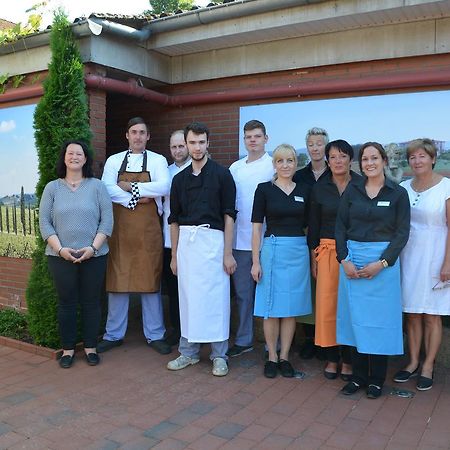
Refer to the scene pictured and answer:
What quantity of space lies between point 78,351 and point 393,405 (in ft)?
9.57

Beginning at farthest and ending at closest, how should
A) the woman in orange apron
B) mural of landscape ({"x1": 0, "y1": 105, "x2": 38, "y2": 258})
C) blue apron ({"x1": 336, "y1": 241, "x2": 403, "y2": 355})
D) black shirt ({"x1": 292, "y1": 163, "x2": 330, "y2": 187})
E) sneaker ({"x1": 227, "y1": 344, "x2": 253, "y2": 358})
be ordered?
mural of landscape ({"x1": 0, "y1": 105, "x2": 38, "y2": 258}) < sneaker ({"x1": 227, "y1": 344, "x2": 253, "y2": 358}) < black shirt ({"x1": 292, "y1": 163, "x2": 330, "y2": 187}) < the woman in orange apron < blue apron ({"x1": 336, "y1": 241, "x2": 403, "y2": 355})

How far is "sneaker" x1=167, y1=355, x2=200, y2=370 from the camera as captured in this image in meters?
4.55

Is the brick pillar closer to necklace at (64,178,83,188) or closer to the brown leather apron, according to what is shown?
the brown leather apron

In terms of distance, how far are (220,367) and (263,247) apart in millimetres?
1087

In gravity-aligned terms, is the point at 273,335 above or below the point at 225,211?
below

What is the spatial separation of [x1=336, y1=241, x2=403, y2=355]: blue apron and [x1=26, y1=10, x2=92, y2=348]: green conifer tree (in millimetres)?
2821

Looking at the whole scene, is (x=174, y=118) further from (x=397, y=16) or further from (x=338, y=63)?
(x=397, y=16)

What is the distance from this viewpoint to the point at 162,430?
3.45 meters

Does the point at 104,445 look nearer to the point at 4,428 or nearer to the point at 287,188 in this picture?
the point at 4,428

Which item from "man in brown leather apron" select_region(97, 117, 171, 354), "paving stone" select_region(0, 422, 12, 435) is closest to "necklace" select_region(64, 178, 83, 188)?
"man in brown leather apron" select_region(97, 117, 171, 354)

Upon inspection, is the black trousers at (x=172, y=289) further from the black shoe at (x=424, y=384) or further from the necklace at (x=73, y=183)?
the black shoe at (x=424, y=384)

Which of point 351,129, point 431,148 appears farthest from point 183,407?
point 351,129

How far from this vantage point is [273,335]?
4.39 meters

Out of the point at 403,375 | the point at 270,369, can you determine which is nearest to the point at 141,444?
the point at 270,369
